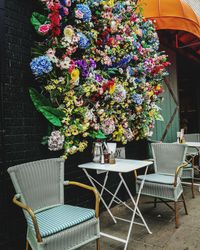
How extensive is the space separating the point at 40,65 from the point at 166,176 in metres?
2.70

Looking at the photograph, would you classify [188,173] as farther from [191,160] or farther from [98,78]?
[98,78]

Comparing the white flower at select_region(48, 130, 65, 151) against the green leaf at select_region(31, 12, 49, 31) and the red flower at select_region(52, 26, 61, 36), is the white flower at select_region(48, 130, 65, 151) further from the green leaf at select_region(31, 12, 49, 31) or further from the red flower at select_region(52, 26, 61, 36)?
the green leaf at select_region(31, 12, 49, 31)

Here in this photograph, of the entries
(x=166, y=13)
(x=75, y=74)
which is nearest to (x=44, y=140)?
(x=75, y=74)

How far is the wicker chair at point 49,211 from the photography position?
244cm

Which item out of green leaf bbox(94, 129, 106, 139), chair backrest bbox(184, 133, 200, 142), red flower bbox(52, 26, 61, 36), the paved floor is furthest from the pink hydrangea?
chair backrest bbox(184, 133, 200, 142)

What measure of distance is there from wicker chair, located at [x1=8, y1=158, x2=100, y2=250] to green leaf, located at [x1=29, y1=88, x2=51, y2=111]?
76 centimetres

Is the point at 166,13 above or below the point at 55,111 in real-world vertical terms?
above

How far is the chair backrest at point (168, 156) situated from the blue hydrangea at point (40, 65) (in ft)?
8.13

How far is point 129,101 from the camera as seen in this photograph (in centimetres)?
480

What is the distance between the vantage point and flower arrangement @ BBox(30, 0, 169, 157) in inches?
136

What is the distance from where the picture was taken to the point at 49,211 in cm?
295

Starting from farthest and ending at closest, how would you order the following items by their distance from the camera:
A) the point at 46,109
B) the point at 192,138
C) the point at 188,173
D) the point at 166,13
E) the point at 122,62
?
the point at 192,138 → the point at 188,173 → the point at 166,13 → the point at 122,62 → the point at 46,109

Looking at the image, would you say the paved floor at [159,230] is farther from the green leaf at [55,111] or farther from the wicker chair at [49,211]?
the green leaf at [55,111]

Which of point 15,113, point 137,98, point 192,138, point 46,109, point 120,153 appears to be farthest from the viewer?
point 192,138
